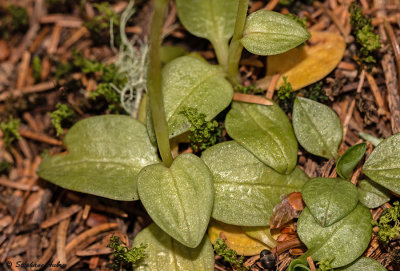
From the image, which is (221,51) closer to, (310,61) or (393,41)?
A: (310,61)

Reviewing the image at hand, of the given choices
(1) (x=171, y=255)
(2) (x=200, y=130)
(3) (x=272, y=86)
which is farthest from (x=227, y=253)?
(3) (x=272, y=86)

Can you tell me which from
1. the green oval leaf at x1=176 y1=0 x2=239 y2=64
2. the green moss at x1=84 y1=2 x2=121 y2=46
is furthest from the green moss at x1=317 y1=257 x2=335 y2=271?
the green moss at x1=84 y1=2 x2=121 y2=46

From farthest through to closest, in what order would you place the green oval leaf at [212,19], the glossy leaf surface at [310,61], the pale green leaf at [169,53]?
the pale green leaf at [169,53], the green oval leaf at [212,19], the glossy leaf surface at [310,61]

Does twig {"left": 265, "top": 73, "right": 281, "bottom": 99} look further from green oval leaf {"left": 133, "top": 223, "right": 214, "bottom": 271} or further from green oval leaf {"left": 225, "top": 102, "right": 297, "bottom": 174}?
green oval leaf {"left": 133, "top": 223, "right": 214, "bottom": 271}

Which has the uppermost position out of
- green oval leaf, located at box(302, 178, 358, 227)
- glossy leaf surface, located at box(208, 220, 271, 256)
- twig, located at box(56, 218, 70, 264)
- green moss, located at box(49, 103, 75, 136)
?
green oval leaf, located at box(302, 178, 358, 227)

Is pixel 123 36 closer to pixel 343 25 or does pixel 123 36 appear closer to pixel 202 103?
pixel 202 103

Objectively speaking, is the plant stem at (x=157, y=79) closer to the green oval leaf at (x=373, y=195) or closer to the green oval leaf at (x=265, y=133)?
the green oval leaf at (x=265, y=133)

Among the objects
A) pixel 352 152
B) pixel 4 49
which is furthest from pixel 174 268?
pixel 4 49

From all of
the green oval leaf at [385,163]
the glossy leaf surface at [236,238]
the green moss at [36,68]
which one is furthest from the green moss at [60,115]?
the green oval leaf at [385,163]
